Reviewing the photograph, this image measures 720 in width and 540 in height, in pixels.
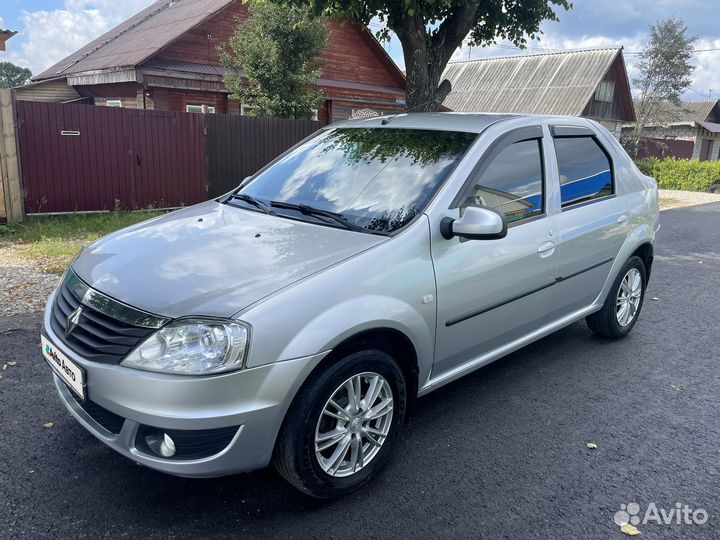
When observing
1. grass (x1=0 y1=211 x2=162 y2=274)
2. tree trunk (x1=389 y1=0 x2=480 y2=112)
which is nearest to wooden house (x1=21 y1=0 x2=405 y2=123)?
grass (x1=0 y1=211 x2=162 y2=274)

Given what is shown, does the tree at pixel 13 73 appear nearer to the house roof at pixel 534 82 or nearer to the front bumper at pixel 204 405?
the house roof at pixel 534 82

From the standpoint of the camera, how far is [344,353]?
2658mm

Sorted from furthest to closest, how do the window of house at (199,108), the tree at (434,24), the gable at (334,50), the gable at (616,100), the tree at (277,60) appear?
1. the gable at (616,100)
2. the window of house at (199,108)
3. the gable at (334,50)
4. the tree at (277,60)
5. the tree at (434,24)

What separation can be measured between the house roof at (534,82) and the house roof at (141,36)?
54.8 feet

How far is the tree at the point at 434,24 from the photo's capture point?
802cm

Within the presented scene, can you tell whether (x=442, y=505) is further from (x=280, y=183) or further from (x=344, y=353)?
(x=280, y=183)

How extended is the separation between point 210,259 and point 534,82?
31.3 m

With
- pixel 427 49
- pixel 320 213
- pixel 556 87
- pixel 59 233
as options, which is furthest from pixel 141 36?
pixel 556 87

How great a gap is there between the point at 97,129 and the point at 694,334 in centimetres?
914

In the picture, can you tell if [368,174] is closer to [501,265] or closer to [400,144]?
[400,144]

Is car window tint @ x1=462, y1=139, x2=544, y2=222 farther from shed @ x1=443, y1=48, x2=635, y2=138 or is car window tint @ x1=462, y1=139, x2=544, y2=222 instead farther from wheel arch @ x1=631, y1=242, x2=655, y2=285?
shed @ x1=443, y1=48, x2=635, y2=138

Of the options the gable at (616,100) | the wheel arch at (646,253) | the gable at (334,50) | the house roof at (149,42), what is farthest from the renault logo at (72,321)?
the gable at (616,100)

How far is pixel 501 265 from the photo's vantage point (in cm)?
337

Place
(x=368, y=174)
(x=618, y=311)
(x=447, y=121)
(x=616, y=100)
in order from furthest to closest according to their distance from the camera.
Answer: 1. (x=616, y=100)
2. (x=618, y=311)
3. (x=447, y=121)
4. (x=368, y=174)
